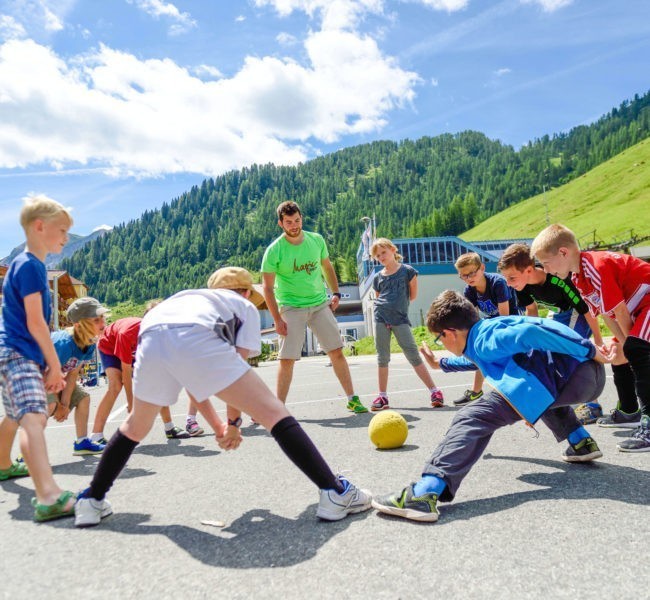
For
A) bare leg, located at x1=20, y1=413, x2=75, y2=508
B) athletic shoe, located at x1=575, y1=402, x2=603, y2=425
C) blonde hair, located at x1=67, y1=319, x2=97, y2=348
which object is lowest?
athletic shoe, located at x1=575, y1=402, x2=603, y2=425

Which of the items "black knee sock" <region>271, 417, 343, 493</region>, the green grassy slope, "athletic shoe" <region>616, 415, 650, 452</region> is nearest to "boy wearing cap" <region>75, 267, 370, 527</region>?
"black knee sock" <region>271, 417, 343, 493</region>

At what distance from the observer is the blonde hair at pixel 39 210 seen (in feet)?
10.3

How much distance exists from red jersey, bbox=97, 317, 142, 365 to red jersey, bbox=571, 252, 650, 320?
4.05 meters

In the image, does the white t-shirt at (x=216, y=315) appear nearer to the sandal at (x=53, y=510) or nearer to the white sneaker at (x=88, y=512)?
the white sneaker at (x=88, y=512)

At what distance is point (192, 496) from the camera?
10.8 feet

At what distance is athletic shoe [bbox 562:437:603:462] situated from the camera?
3.34 m

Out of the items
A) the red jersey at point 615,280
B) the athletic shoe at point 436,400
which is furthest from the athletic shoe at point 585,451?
the athletic shoe at point 436,400

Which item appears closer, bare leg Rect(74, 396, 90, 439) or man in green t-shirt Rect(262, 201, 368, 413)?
bare leg Rect(74, 396, 90, 439)

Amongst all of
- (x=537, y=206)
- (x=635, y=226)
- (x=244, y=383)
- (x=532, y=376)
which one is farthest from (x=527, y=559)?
(x=537, y=206)

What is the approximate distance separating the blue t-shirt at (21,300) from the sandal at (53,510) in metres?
0.84

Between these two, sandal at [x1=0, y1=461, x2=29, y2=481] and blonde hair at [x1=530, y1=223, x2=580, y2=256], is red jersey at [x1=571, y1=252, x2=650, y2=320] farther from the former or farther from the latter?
sandal at [x1=0, y1=461, x2=29, y2=481]

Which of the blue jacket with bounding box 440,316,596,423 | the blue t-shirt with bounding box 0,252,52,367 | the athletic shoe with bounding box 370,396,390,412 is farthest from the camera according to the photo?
the athletic shoe with bounding box 370,396,390,412

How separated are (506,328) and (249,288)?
1.58 meters

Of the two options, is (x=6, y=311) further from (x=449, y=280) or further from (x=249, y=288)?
(x=449, y=280)
